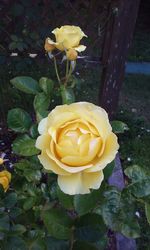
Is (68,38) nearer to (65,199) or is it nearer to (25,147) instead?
→ (25,147)

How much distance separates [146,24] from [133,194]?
5.62 meters

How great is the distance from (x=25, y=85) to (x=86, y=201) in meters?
0.47

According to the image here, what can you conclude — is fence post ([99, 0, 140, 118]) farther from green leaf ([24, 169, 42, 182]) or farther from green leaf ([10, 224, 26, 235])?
green leaf ([10, 224, 26, 235])

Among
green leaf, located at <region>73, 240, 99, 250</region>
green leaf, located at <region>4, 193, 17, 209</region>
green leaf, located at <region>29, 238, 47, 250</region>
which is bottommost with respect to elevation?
green leaf, located at <region>29, 238, 47, 250</region>

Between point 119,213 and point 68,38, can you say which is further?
point 68,38

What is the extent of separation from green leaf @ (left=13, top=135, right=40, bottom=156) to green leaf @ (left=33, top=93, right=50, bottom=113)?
13 cm

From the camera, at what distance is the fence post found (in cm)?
272

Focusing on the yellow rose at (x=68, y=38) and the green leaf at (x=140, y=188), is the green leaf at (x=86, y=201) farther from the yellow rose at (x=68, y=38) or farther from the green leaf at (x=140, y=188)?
the yellow rose at (x=68, y=38)

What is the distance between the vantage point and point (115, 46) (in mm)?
2844

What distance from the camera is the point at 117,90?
3023 millimetres

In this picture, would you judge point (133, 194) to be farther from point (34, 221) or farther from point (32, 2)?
point (32, 2)

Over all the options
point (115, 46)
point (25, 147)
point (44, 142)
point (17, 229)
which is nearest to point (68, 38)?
point (25, 147)

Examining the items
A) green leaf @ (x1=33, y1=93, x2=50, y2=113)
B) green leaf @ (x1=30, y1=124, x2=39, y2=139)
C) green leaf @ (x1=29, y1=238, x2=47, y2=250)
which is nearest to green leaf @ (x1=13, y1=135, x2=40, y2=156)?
green leaf @ (x1=30, y1=124, x2=39, y2=139)

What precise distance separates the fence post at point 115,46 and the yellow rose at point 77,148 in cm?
195
